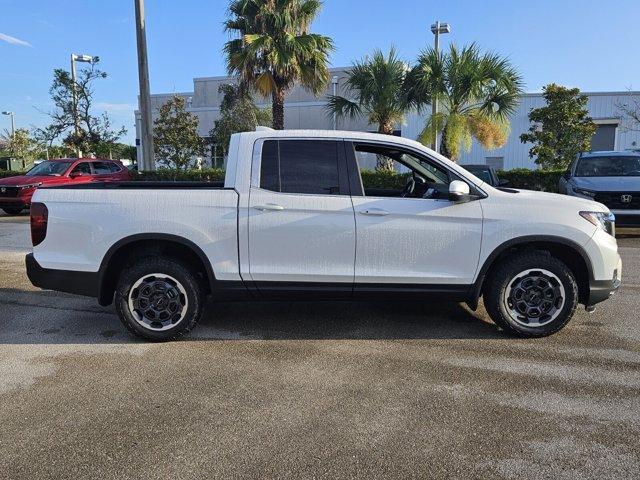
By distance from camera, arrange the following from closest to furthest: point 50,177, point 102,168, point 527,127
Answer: point 50,177 → point 102,168 → point 527,127

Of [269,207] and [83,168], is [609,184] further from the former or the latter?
[83,168]

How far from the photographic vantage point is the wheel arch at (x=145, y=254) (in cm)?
452

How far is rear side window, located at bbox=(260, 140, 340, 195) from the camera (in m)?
4.57

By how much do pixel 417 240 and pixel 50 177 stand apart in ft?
46.1

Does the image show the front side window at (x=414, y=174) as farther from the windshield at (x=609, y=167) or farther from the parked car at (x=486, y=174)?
the parked car at (x=486, y=174)

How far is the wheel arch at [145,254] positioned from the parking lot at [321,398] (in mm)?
539

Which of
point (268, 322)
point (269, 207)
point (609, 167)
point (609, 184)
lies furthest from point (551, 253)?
point (609, 167)

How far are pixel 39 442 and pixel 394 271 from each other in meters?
2.90

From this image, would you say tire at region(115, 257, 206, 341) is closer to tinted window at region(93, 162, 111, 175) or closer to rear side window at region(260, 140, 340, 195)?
rear side window at region(260, 140, 340, 195)

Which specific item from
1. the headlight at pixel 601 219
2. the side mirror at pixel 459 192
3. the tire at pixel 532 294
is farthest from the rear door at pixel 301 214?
the headlight at pixel 601 219

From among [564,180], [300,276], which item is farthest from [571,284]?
[564,180]

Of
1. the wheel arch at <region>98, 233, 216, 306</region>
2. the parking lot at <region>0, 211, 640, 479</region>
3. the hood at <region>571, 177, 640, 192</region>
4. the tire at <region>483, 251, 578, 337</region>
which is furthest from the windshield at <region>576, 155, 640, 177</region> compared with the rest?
the wheel arch at <region>98, 233, 216, 306</region>

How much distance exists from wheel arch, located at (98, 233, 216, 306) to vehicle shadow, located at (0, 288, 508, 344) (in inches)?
19.8

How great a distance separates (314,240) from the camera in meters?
4.51
